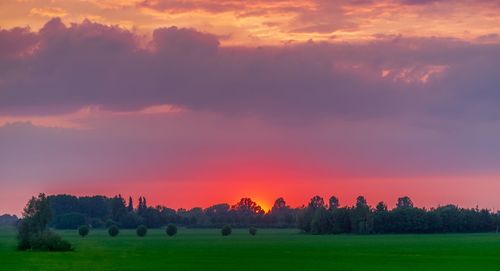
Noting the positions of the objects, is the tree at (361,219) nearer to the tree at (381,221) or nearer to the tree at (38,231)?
the tree at (381,221)

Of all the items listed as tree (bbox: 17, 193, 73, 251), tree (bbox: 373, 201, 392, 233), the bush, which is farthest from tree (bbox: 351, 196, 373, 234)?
the bush

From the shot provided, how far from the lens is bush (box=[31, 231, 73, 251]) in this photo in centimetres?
9731

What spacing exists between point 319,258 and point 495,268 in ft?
58.4

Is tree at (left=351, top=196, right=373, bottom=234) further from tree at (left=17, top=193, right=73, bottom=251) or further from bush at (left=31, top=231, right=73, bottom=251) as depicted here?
bush at (left=31, top=231, right=73, bottom=251)

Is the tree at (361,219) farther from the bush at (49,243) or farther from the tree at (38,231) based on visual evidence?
the bush at (49,243)

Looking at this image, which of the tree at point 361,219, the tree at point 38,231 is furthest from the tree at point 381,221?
the tree at point 38,231

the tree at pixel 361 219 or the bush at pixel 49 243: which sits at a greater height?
the tree at pixel 361 219

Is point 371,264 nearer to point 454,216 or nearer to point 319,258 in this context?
point 319,258

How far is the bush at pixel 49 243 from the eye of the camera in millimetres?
97312

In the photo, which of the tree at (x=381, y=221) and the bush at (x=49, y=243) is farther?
the tree at (x=381, y=221)

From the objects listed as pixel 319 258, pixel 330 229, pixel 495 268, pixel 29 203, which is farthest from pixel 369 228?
pixel 495 268

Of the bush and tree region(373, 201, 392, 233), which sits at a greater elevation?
tree region(373, 201, 392, 233)

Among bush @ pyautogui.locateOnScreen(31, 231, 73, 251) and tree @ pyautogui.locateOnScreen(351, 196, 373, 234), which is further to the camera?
tree @ pyautogui.locateOnScreen(351, 196, 373, 234)

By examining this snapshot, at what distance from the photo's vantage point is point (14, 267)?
62031 millimetres
